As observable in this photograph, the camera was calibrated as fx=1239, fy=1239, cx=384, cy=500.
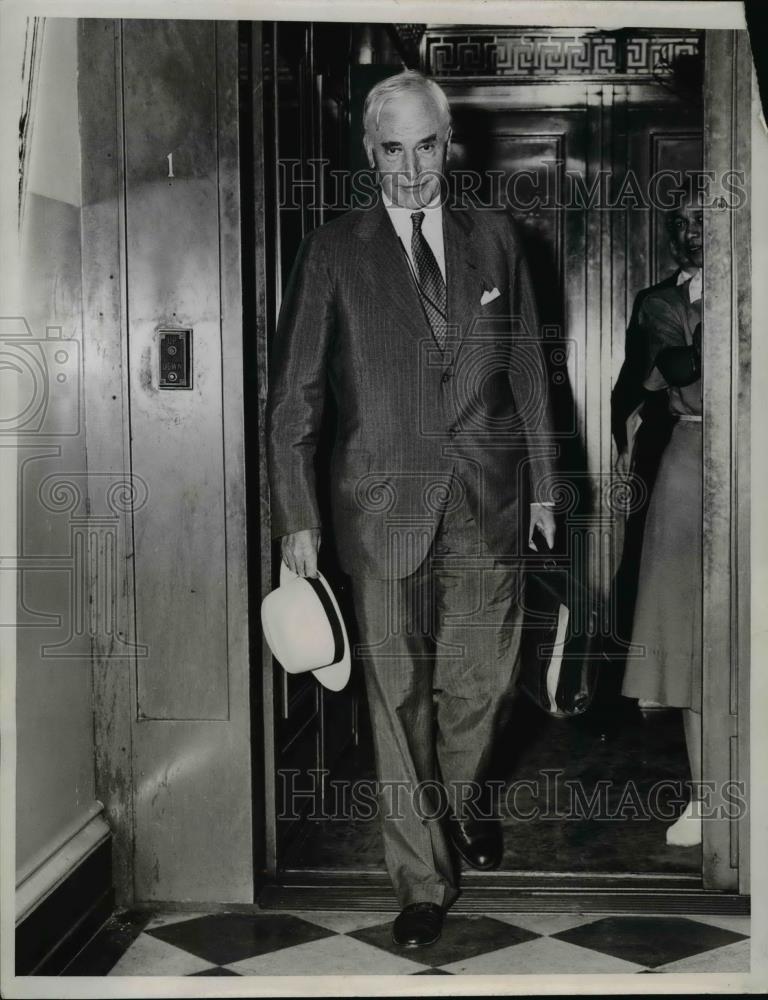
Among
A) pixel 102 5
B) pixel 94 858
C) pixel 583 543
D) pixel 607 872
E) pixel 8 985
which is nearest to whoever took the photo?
pixel 8 985

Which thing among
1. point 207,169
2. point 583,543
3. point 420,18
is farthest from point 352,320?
point 583,543

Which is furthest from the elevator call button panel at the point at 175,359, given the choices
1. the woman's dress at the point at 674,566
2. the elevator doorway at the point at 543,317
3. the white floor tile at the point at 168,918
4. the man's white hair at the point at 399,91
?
the woman's dress at the point at 674,566

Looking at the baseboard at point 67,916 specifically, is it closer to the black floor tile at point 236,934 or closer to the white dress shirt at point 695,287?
the black floor tile at point 236,934

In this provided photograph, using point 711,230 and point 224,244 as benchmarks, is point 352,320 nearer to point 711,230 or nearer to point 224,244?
point 224,244

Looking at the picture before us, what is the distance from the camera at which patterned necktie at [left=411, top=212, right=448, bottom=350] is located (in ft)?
8.76

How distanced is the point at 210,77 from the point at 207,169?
0.63 ft

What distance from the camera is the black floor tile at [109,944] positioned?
238 cm

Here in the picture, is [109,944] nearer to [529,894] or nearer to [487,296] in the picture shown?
[529,894]

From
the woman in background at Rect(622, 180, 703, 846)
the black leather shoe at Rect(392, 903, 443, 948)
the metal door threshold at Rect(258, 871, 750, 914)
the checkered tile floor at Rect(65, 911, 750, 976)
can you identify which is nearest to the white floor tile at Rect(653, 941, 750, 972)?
the checkered tile floor at Rect(65, 911, 750, 976)

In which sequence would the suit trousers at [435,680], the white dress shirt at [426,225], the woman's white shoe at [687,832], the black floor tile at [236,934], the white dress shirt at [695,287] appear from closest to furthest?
the black floor tile at [236,934] < the suit trousers at [435,680] < the white dress shirt at [426,225] < the woman's white shoe at [687,832] < the white dress shirt at [695,287]

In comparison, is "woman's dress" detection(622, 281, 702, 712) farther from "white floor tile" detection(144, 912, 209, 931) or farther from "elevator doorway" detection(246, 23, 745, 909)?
"white floor tile" detection(144, 912, 209, 931)

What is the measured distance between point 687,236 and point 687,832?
1515 millimetres

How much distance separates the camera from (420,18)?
229 cm

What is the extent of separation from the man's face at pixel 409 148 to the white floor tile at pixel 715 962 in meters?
1.64
